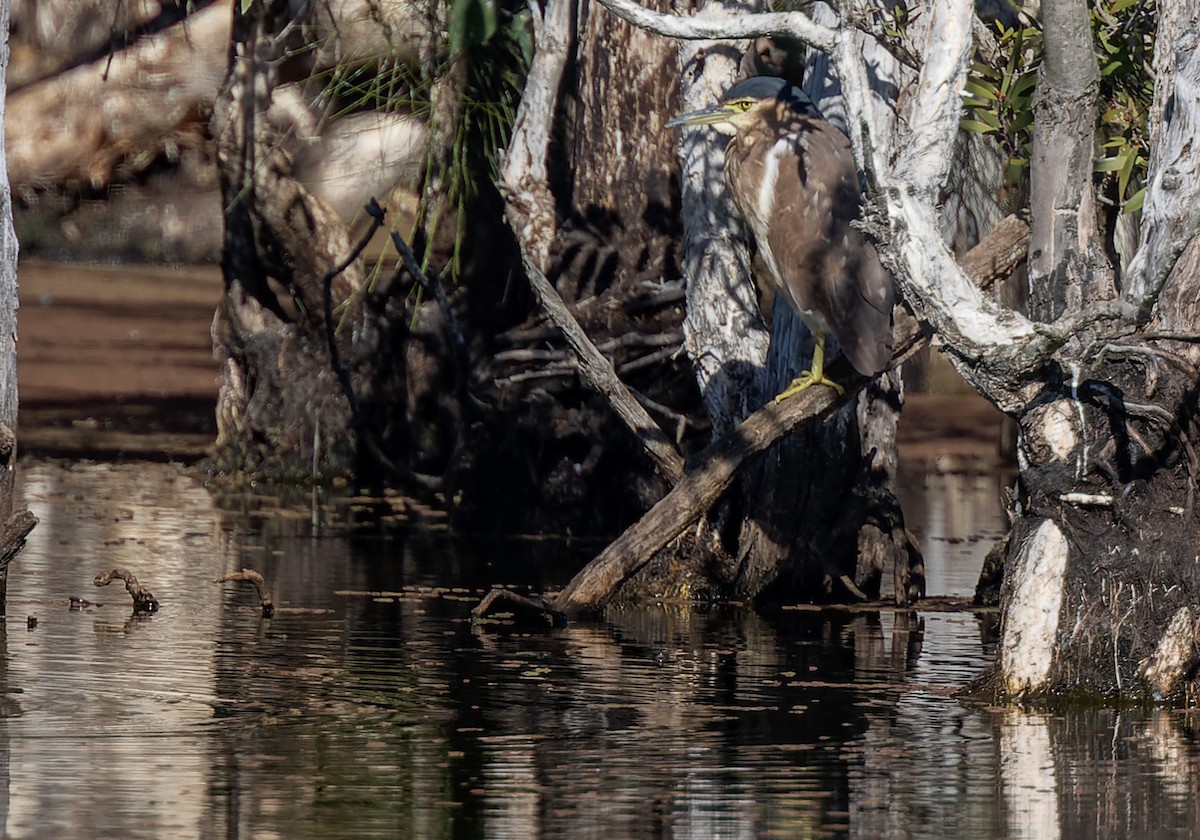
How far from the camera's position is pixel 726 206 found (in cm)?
906

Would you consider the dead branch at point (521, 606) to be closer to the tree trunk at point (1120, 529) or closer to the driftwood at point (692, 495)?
the driftwood at point (692, 495)

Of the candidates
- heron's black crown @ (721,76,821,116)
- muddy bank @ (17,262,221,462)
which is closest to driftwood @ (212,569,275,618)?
heron's black crown @ (721,76,821,116)

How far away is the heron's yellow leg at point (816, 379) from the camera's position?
8.14 meters

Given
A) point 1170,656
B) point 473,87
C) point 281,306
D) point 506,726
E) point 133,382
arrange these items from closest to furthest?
point 506,726 → point 1170,656 → point 473,87 → point 281,306 → point 133,382

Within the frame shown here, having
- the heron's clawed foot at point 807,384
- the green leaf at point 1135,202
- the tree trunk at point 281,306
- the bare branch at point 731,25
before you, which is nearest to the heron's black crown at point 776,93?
the heron's clawed foot at point 807,384

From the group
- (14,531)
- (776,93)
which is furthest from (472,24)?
(14,531)

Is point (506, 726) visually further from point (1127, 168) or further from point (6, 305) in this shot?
point (1127, 168)

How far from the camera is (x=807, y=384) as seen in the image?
27.1 ft

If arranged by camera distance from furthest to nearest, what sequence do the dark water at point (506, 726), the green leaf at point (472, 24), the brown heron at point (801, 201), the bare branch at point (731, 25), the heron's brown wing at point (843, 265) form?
the green leaf at point (472, 24), the brown heron at point (801, 201), the heron's brown wing at point (843, 265), the bare branch at point (731, 25), the dark water at point (506, 726)

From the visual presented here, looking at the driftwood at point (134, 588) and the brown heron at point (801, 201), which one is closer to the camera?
the driftwood at point (134, 588)

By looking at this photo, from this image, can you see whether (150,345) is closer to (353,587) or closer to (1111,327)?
(353,587)

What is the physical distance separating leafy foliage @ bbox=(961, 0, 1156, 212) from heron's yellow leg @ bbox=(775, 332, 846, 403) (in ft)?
3.27

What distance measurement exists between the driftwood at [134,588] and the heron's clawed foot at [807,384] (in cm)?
237

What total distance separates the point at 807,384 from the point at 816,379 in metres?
0.07
